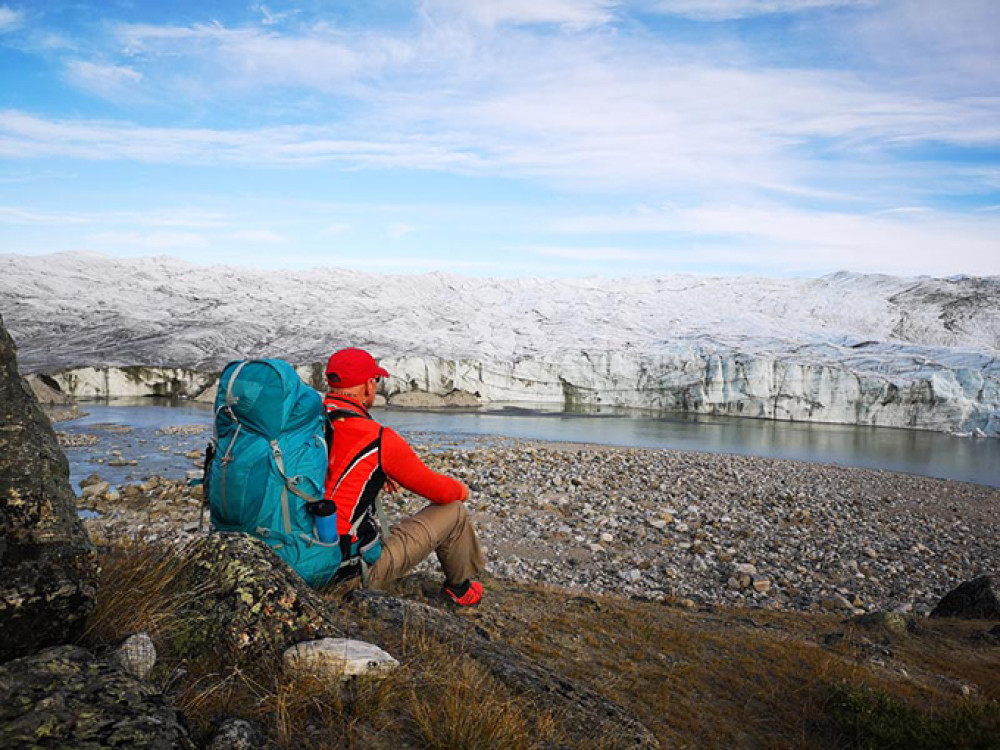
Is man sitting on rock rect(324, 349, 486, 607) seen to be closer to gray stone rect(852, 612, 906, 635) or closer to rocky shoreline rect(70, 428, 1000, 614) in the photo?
rocky shoreline rect(70, 428, 1000, 614)

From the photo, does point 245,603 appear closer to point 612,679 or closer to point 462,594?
point 462,594

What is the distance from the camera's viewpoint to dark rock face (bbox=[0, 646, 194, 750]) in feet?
6.43

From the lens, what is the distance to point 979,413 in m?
37.3

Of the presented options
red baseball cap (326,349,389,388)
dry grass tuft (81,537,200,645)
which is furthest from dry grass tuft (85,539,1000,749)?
red baseball cap (326,349,389,388)

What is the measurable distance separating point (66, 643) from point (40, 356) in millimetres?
48267

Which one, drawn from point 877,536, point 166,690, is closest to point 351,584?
point 166,690

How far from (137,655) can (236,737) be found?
59 centimetres

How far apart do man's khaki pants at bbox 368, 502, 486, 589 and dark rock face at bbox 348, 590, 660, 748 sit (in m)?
0.42

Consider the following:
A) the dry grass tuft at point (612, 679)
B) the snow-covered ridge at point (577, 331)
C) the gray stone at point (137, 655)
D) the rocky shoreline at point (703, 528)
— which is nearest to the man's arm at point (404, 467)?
the dry grass tuft at point (612, 679)

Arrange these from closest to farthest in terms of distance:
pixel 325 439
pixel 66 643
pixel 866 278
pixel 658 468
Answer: pixel 66 643 < pixel 325 439 < pixel 658 468 < pixel 866 278

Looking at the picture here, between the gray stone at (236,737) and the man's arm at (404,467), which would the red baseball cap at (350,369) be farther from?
the gray stone at (236,737)

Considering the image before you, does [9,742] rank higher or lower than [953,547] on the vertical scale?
higher

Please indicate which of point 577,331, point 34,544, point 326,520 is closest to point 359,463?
point 326,520

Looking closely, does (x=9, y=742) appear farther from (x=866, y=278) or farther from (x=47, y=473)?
(x=866, y=278)
